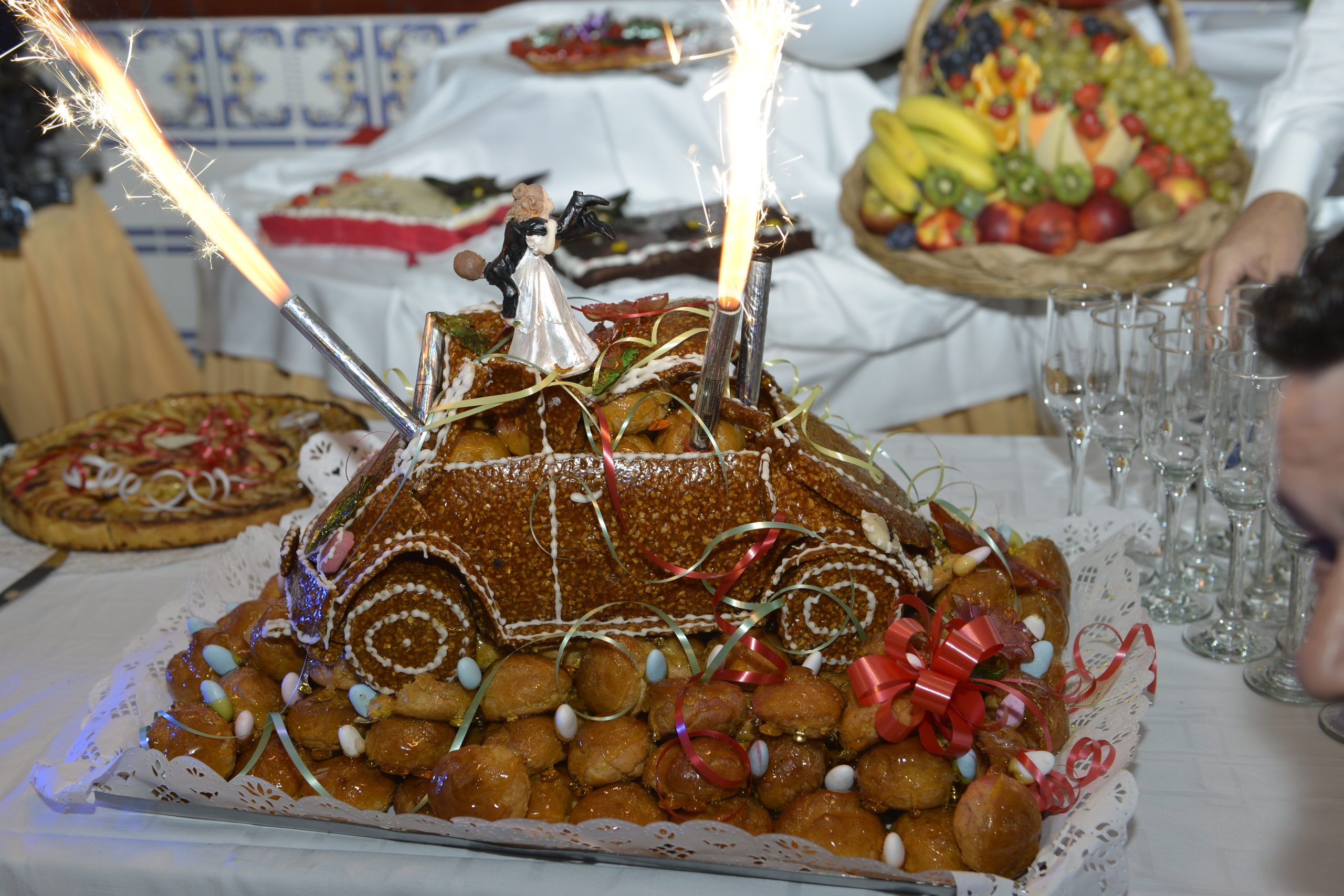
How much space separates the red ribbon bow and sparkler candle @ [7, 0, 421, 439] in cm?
62

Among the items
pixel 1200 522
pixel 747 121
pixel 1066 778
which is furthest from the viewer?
pixel 1200 522

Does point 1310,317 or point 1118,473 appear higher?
point 1310,317

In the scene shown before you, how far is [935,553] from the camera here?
1.16m

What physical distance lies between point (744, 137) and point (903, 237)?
65.5 inches

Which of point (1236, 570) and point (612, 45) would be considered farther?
point (612, 45)

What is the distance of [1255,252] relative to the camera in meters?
1.67

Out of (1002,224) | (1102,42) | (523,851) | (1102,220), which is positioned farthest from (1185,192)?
(523,851)

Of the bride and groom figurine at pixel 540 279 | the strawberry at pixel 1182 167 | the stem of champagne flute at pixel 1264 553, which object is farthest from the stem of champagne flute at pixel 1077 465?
the strawberry at pixel 1182 167

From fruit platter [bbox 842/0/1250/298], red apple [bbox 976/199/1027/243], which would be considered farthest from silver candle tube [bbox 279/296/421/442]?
red apple [bbox 976/199/1027/243]

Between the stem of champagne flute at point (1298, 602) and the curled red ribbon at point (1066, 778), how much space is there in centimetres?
32

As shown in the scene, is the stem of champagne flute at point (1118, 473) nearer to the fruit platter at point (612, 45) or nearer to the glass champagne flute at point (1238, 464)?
the glass champagne flute at point (1238, 464)

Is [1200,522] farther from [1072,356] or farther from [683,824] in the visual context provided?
[683,824]

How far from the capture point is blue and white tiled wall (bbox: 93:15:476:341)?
3756 millimetres

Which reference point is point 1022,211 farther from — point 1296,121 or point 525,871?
point 525,871
